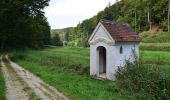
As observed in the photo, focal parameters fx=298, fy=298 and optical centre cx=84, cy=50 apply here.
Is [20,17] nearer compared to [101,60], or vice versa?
[101,60]

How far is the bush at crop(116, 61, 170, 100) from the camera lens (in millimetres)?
12595

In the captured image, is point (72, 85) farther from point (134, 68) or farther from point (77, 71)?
point (77, 71)

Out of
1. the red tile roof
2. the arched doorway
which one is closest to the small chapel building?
the red tile roof

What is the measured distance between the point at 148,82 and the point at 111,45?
21.2 feet

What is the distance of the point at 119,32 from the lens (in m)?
20.2

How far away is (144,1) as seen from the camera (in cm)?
7225

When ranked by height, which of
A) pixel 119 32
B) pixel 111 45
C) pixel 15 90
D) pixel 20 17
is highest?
pixel 20 17

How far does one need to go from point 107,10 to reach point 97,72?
8967cm

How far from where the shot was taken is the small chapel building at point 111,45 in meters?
19.2

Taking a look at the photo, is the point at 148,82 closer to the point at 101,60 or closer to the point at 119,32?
the point at 119,32

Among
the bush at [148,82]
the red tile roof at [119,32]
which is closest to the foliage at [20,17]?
the red tile roof at [119,32]

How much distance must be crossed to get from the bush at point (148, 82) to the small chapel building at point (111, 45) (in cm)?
332

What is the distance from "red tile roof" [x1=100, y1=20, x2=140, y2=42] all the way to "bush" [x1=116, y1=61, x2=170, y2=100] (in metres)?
4.52

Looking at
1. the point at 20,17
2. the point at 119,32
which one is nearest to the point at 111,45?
the point at 119,32
